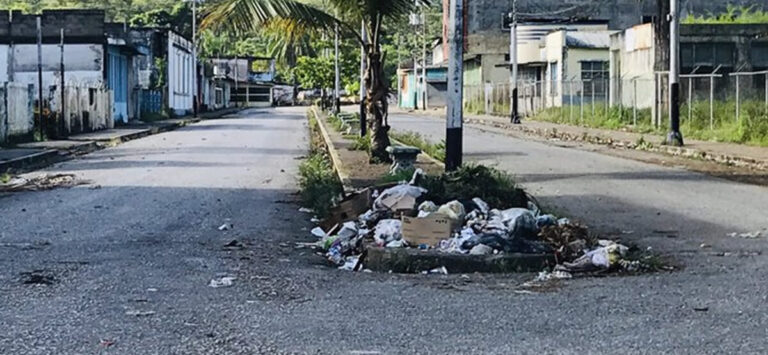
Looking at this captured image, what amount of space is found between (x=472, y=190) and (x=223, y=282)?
14.0ft

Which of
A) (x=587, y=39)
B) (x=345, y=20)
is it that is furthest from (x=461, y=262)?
(x=587, y=39)

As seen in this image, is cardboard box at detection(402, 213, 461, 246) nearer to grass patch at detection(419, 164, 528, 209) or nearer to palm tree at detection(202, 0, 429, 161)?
grass patch at detection(419, 164, 528, 209)

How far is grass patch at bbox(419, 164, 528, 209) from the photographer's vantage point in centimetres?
1262

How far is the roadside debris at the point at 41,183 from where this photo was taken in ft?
61.4

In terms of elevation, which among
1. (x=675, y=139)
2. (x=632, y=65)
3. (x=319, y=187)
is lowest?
(x=319, y=187)

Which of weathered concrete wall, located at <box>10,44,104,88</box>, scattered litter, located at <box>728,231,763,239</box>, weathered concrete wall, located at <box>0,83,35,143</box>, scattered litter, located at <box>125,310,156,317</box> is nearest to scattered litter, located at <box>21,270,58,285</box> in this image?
scattered litter, located at <box>125,310,156,317</box>

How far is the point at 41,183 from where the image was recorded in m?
19.6

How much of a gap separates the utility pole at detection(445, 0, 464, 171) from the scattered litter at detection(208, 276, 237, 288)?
23.4 ft

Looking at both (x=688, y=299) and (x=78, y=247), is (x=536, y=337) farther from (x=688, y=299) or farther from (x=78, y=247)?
(x=78, y=247)

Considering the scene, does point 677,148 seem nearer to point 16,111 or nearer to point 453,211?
point 453,211

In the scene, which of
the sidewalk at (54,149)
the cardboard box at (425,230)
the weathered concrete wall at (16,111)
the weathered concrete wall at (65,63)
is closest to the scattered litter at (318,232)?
the cardboard box at (425,230)

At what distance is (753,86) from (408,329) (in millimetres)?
41660

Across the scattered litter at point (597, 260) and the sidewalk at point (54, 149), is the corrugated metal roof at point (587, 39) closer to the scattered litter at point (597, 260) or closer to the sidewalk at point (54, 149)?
the sidewalk at point (54, 149)

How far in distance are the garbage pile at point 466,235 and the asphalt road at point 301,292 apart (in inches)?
16.7
